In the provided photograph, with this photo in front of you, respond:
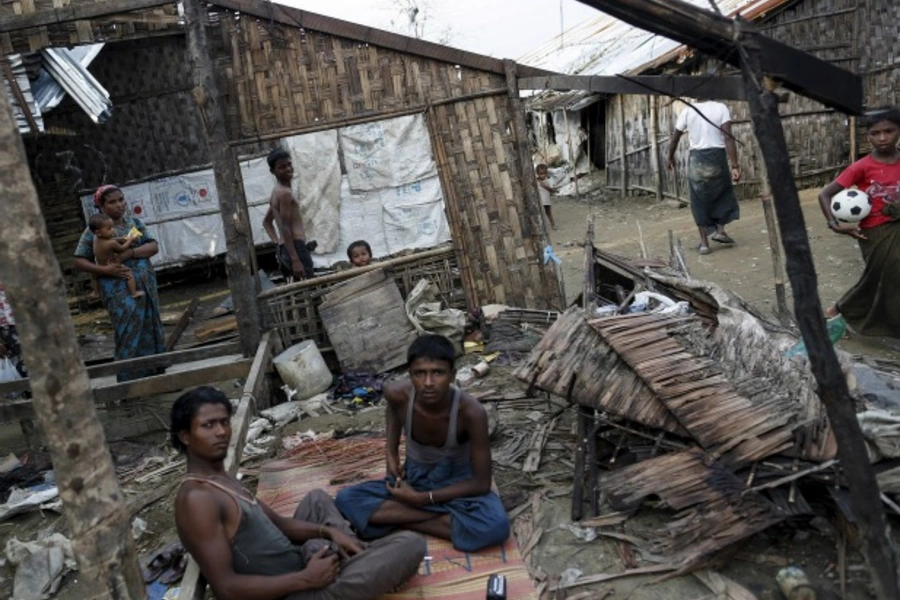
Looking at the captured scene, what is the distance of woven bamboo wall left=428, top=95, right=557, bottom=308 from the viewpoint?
24.2 ft

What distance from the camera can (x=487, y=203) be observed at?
751 centimetres

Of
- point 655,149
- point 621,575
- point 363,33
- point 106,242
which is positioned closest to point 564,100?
point 655,149

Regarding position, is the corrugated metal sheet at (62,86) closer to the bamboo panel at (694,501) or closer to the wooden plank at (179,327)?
the wooden plank at (179,327)

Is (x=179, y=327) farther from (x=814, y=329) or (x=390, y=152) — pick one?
(x=814, y=329)

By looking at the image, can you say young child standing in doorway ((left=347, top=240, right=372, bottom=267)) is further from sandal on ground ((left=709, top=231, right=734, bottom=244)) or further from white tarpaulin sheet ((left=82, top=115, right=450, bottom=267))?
sandal on ground ((left=709, top=231, right=734, bottom=244))

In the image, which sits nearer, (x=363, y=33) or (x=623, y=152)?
(x=363, y=33)

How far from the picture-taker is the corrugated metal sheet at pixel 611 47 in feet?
42.0

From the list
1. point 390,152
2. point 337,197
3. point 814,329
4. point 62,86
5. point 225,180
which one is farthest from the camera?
point 337,197

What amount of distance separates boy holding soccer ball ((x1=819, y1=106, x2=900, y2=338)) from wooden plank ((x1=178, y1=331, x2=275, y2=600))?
4699 millimetres

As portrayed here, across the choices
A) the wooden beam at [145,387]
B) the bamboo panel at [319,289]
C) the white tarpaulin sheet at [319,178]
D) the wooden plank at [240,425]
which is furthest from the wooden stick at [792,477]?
the white tarpaulin sheet at [319,178]

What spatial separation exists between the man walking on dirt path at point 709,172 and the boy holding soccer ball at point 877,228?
10.5 feet

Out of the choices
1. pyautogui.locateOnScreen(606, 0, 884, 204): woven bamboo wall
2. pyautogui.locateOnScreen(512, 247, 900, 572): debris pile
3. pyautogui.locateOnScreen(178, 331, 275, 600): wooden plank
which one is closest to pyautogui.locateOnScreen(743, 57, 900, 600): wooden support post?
pyautogui.locateOnScreen(512, 247, 900, 572): debris pile

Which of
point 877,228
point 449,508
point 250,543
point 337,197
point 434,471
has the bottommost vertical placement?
point 449,508

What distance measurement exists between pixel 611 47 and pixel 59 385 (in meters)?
16.7
